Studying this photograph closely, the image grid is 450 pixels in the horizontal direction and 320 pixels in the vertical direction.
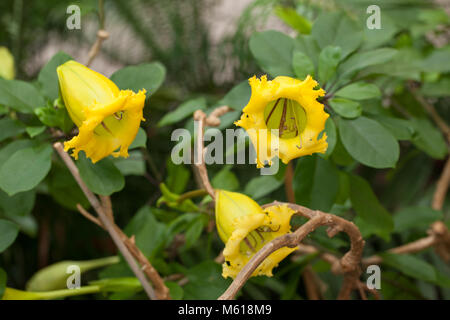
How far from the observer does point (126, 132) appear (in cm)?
40

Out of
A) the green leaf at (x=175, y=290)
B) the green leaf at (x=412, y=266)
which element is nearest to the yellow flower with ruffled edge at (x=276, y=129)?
the green leaf at (x=175, y=290)

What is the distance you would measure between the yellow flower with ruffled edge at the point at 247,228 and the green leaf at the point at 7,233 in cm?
20

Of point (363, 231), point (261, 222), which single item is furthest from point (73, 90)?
point (363, 231)

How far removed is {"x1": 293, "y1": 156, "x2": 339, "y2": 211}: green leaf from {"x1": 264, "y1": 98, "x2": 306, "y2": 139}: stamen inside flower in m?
0.11

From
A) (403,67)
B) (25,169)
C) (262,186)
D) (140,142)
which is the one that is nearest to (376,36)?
(403,67)

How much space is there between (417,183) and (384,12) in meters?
0.34

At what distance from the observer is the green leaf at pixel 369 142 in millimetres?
465

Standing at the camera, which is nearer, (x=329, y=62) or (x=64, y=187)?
(x=329, y=62)

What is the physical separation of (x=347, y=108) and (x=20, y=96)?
350 millimetres

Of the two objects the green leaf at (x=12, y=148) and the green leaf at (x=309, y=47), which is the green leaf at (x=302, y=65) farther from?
the green leaf at (x=12, y=148)

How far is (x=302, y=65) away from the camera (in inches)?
19.2

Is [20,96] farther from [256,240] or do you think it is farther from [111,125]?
[256,240]
